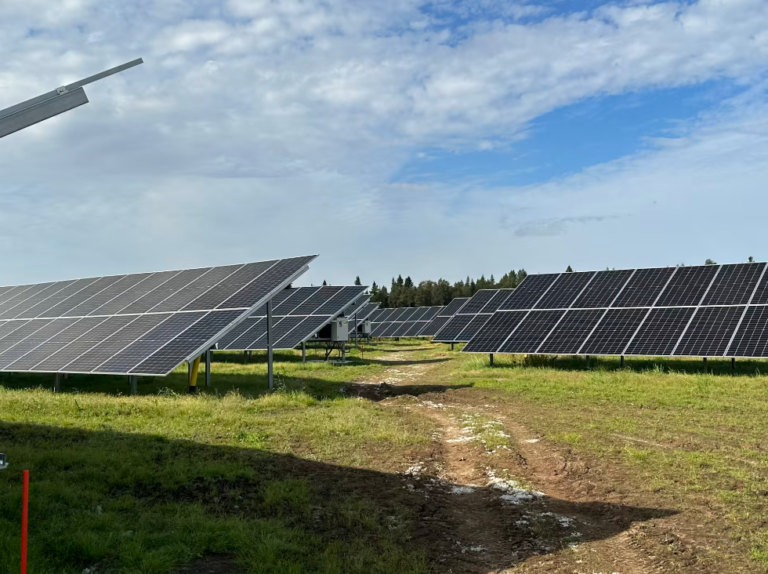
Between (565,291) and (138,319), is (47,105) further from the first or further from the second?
(565,291)

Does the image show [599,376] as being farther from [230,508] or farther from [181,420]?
[230,508]

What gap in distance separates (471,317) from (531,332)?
761 inches

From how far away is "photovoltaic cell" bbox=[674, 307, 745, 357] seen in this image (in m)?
21.0

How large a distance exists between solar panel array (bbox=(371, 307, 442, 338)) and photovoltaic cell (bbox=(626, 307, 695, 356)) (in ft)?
129

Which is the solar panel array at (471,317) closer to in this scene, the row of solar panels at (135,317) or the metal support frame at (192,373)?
the row of solar panels at (135,317)

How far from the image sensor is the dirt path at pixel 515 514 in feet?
22.3

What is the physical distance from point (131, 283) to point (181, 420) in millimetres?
13913

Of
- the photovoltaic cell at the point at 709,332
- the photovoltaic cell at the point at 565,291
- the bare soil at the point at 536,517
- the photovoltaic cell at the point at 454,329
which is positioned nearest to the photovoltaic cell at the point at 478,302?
the photovoltaic cell at the point at 454,329

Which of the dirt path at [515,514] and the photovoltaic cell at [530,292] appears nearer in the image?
the dirt path at [515,514]

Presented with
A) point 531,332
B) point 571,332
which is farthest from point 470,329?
point 571,332

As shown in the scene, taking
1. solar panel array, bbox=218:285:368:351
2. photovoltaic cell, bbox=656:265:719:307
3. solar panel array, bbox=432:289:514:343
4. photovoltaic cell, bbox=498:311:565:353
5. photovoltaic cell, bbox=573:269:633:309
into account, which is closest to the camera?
photovoltaic cell, bbox=656:265:719:307

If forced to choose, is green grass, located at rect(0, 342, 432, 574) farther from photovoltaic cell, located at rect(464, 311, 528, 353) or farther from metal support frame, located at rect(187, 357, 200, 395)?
photovoltaic cell, located at rect(464, 311, 528, 353)

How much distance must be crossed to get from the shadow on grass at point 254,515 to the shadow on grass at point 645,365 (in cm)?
1607

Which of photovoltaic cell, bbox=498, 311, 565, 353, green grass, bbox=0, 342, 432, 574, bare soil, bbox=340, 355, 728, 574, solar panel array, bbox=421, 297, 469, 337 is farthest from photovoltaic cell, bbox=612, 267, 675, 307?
solar panel array, bbox=421, 297, 469, 337
